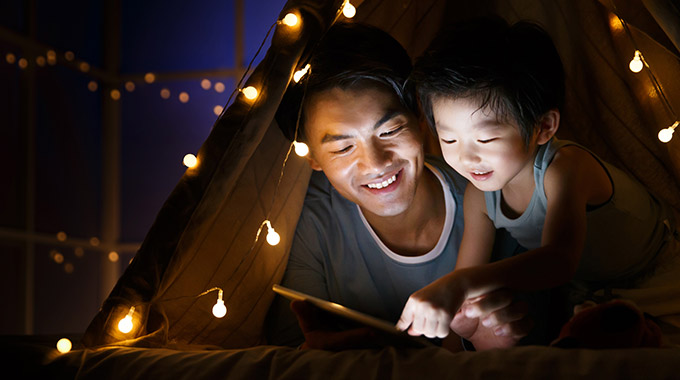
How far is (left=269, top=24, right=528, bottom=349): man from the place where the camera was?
122cm

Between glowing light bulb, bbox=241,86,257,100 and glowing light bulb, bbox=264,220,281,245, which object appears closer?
glowing light bulb, bbox=241,86,257,100

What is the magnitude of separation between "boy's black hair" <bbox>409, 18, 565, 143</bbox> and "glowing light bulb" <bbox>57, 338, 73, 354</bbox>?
732 mm

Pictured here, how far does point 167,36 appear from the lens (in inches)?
98.3

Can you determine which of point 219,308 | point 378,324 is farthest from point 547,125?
point 219,308

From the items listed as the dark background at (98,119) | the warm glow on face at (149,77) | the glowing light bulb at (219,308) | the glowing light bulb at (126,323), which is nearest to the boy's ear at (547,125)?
the glowing light bulb at (219,308)

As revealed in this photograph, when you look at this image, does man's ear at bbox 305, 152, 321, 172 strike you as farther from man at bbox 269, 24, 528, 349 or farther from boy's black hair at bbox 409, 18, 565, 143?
boy's black hair at bbox 409, 18, 565, 143

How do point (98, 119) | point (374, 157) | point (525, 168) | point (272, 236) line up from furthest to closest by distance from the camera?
point (98, 119) → point (272, 236) → point (374, 157) → point (525, 168)

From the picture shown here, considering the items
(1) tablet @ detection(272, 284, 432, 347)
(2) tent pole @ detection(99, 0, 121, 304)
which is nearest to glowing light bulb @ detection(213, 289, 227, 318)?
(1) tablet @ detection(272, 284, 432, 347)

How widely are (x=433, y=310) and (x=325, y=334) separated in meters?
0.22

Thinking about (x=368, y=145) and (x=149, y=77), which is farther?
(x=149, y=77)

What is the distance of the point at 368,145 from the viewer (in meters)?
1.20

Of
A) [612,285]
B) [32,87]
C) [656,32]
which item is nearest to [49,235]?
[32,87]

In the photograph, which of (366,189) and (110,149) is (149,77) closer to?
(110,149)

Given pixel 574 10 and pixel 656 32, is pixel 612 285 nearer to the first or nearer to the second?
pixel 656 32
